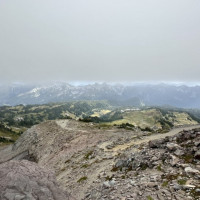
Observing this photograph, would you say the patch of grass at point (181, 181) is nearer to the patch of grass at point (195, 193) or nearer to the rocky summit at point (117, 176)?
the rocky summit at point (117, 176)

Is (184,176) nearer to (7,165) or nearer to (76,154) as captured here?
(7,165)

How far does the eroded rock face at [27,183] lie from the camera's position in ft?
48.1

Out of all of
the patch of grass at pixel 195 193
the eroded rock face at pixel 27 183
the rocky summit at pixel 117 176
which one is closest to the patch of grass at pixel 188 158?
the rocky summit at pixel 117 176

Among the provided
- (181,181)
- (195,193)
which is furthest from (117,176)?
(195,193)

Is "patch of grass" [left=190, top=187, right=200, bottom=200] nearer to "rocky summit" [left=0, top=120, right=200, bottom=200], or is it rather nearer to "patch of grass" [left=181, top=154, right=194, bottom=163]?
"rocky summit" [left=0, top=120, right=200, bottom=200]

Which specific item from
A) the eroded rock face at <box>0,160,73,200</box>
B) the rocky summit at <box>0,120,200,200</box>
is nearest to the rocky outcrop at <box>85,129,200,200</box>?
the rocky summit at <box>0,120,200,200</box>

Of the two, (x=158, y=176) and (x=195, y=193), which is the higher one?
(x=195, y=193)

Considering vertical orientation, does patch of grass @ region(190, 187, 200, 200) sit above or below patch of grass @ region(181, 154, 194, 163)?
below

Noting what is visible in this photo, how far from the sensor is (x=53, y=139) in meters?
66.2

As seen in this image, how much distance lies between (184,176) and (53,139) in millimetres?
53968

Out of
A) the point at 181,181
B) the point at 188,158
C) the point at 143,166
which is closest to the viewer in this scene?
the point at 181,181

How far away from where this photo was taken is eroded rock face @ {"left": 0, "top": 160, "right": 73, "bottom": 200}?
1465cm

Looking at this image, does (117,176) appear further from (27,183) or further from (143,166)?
(27,183)

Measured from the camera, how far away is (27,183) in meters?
16.0
